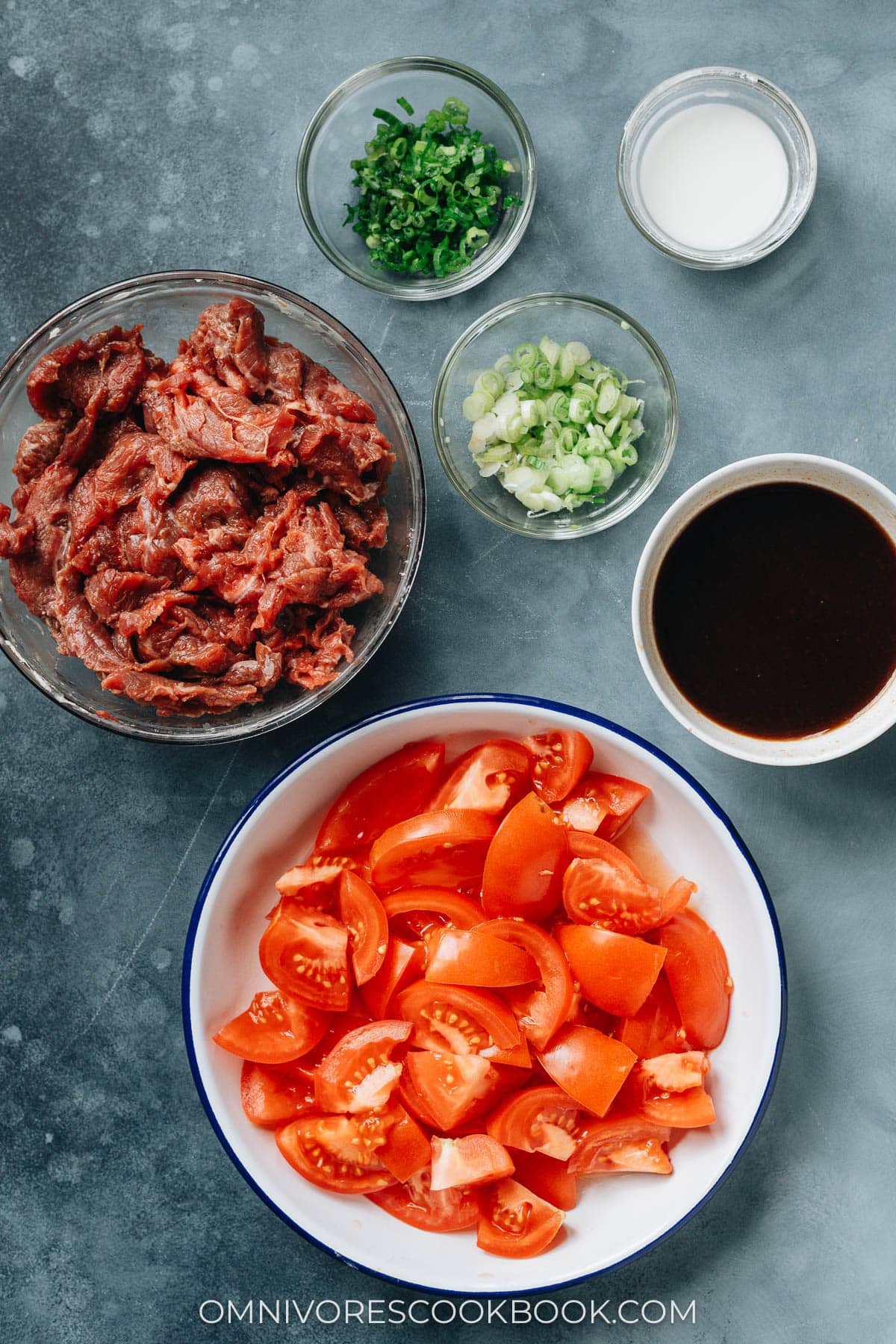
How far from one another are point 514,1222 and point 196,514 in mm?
1496

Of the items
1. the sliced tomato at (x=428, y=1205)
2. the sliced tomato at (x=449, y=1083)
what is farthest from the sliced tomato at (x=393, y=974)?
the sliced tomato at (x=428, y=1205)

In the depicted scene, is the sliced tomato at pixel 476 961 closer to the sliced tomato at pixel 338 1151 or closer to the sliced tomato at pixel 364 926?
the sliced tomato at pixel 364 926

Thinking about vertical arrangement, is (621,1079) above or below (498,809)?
below

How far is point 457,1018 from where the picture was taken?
202cm

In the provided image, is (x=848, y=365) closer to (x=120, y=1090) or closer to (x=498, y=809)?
(x=498, y=809)

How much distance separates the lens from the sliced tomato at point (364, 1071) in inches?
79.2

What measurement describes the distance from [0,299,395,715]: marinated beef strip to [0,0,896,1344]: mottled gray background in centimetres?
37

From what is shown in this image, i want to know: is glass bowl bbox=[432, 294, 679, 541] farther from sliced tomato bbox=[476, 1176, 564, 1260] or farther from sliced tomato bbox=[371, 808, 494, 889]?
sliced tomato bbox=[476, 1176, 564, 1260]

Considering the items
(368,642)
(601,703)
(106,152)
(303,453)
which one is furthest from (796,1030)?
(106,152)

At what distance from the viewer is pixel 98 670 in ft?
6.42

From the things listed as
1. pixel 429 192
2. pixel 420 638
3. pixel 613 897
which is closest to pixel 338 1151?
pixel 613 897

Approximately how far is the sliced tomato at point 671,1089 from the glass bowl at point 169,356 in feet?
3.20

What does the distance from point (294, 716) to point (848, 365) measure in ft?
4.67

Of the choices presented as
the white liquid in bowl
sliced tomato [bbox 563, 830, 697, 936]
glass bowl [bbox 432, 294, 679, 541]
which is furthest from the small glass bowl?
sliced tomato [bbox 563, 830, 697, 936]
